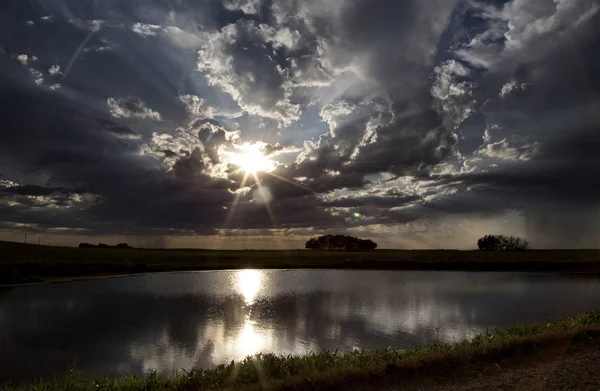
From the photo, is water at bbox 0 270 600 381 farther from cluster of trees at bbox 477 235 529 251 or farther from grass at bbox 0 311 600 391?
cluster of trees at bbox 477 235 529 251

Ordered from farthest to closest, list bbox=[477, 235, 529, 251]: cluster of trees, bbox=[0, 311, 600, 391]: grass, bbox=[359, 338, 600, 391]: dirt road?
bbox=[477, 235, 529, 251]: cluster of trees < bbox=[0, 311, 600, 391]: grass < bbox=[359, 338, 600, 391]: dirt road

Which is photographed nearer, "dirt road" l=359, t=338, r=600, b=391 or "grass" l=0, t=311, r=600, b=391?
"dirt road" l=359, t=338, r=600, b=391

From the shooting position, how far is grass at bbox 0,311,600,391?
1179cm

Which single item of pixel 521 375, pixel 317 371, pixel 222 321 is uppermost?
pixel 521 375

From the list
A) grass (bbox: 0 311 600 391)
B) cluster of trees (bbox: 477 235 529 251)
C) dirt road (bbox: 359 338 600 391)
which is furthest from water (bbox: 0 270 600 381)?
cluster of trees (bbox: 477 235 529 251)

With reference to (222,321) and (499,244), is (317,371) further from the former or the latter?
(499,244)

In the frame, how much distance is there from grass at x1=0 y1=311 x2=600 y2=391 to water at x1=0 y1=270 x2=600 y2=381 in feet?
7.04

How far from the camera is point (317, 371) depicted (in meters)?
12.4

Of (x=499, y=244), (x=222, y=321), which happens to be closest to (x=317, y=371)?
(x=222, y=321)

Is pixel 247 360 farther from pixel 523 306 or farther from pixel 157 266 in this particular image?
pixel 157 266

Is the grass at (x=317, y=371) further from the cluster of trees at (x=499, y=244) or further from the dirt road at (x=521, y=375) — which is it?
the cluster of trees at (x=499, y=244)

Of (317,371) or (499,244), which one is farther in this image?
(499,244)

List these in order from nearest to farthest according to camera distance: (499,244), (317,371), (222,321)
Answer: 1. (317,371)
2. (222,321)
3. (499,244)

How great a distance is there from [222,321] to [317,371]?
17.4 metres
